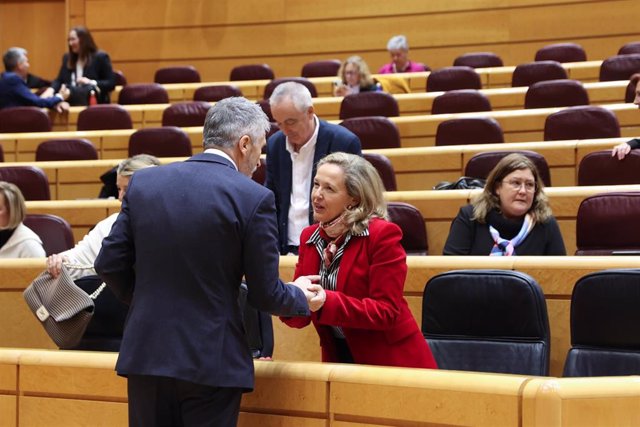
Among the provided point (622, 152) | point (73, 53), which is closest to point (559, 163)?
point (622, 152)

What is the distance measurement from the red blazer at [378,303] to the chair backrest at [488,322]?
0.35m

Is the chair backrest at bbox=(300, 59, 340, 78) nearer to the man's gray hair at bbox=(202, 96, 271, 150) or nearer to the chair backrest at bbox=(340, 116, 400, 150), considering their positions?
the chair backrest at bbox=(340, 116, 400, 150)

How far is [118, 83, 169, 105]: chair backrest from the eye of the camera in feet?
23.7

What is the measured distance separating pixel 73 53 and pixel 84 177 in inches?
95.1

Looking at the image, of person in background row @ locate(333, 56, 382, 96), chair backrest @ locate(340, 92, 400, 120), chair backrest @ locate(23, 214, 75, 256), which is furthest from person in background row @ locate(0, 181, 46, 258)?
person in background row @ locate(333, 56, 382, 96)

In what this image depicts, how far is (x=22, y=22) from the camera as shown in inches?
372

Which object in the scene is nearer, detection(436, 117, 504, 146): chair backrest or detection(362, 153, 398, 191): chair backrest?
detection(362, 153, 398, 191): chair backrest

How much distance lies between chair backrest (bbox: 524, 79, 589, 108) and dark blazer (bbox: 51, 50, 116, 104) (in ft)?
10.5

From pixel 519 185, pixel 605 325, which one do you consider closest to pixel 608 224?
pixel 519 185

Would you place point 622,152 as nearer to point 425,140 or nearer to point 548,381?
point 425,140

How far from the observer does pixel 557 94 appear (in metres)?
5.53

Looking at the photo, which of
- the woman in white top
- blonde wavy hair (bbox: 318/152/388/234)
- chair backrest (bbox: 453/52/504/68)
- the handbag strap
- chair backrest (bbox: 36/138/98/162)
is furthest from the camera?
chair backrest (bbox: 453/52/504/68)

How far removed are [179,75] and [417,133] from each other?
328cm

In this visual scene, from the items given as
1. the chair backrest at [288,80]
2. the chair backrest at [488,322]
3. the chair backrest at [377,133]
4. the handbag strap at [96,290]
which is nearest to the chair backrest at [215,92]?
the chair backrest at [288,80]
